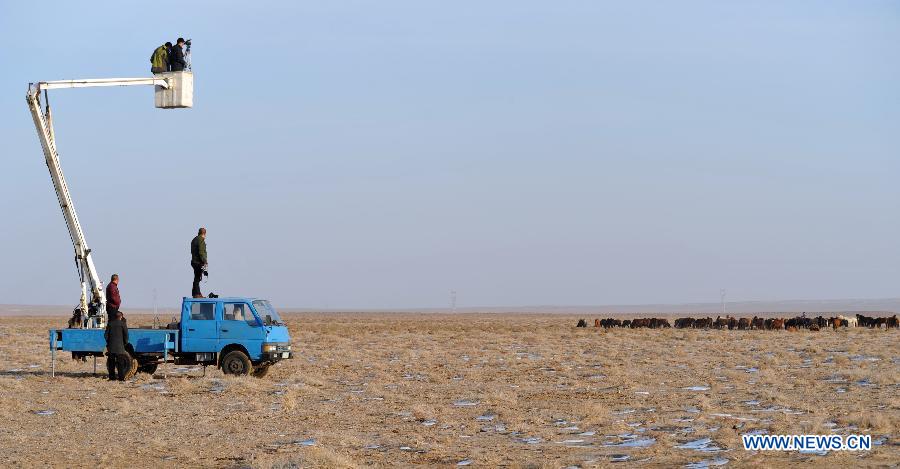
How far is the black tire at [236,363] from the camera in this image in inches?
1037

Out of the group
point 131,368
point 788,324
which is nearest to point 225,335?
point 131,368

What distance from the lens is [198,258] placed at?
26750mm

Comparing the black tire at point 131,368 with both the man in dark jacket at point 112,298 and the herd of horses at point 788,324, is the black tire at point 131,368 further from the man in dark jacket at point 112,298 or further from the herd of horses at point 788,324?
the herd of horses at point 788,324

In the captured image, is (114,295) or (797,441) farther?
(114,295)

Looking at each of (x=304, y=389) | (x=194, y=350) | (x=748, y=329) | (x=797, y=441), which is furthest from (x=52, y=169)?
(x=748, y=329)

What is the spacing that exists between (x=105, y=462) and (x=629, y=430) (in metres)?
8.04

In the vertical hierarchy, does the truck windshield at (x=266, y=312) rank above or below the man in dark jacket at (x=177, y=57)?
below

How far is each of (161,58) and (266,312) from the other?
6.76m

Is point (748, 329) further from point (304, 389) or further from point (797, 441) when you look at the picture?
point (797, 441)

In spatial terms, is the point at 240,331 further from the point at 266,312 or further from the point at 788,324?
the point at 788,324

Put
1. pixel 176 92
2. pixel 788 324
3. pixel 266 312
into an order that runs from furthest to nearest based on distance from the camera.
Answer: pixel 788 324 < pixel 266 312 < pixel 176 92

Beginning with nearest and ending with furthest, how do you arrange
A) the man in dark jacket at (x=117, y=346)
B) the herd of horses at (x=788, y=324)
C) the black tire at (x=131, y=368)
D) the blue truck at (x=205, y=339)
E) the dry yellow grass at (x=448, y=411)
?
1. the dry yellow grass at (x=448, y=411)
2. the man in dark jacket at (x=117, y=346)
3. the black tire at (x=131, y=368)
4. the blue truck at (x=205, y=339)
5. the herd of horses at (x=788, y=324)

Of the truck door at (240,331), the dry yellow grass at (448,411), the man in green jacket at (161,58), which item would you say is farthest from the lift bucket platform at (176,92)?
the dry yellow grass at (448,411)

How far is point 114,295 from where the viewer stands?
85.0ft
